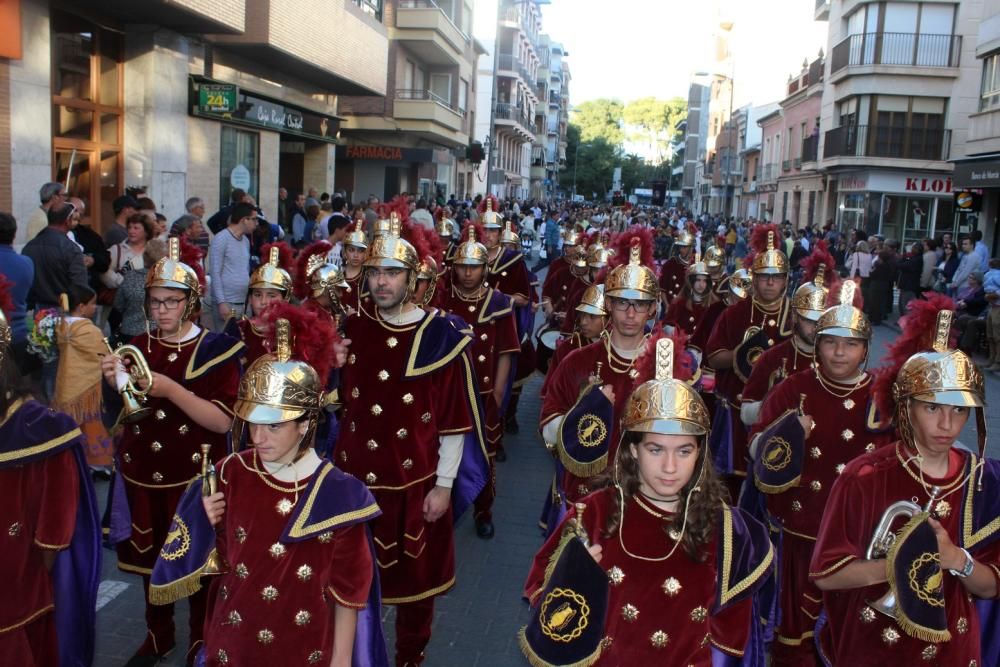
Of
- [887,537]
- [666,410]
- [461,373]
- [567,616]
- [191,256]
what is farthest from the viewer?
[191,256]

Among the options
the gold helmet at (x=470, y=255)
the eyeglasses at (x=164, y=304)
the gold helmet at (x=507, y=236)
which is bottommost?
the eyeglasses at (x=164, y=304)

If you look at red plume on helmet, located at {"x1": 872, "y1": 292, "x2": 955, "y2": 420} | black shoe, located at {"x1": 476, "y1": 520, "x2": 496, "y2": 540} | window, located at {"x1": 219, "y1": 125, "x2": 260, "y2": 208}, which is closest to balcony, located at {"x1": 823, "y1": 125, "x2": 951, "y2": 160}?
window, located at {"x1": 219, "y1": 125, "x2": 260, "y2": 208}

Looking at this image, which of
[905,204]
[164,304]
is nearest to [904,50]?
[905,204]

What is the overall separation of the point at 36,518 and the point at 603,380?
2.86 meters

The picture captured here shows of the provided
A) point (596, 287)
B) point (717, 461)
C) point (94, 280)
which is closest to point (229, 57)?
point (94, 280)

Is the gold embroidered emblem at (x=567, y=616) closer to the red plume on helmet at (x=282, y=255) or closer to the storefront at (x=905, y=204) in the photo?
the red plume on helmet at (x=282, y=255)

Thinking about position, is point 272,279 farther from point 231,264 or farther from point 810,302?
point 810,302

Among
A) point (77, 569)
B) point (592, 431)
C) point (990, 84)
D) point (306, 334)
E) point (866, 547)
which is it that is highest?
point (990, 84)

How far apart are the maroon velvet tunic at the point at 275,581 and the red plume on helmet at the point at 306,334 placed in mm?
458

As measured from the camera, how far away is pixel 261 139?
2044cm

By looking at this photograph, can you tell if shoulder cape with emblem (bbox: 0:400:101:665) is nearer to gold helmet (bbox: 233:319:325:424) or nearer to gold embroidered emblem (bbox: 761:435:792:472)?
gold helmet (bbox: 233:319:325:424)

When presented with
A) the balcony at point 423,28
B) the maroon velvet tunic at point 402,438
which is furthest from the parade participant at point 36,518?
the balcony at point 423,28

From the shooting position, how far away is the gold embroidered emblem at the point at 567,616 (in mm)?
2922

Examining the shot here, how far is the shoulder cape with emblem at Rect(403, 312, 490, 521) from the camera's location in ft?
16.3
